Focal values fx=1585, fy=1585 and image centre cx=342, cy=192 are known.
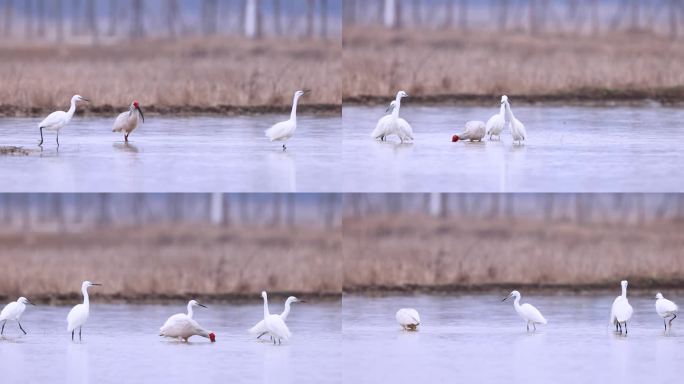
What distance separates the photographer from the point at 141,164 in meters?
10.9

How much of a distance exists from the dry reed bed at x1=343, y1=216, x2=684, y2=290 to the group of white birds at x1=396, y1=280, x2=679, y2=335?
1.56 m

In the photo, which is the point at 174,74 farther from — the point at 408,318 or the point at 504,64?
the point at 408,318

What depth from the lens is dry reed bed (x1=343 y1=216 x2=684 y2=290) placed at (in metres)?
13.5

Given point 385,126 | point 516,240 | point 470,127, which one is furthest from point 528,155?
point 516,240

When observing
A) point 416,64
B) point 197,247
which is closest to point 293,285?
point 197,247

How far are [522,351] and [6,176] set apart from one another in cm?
370

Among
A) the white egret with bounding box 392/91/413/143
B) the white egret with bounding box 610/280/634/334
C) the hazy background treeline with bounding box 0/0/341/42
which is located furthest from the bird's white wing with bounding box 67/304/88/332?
the white egret with bounding box 610/280/634/334

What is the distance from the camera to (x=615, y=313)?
11.3m

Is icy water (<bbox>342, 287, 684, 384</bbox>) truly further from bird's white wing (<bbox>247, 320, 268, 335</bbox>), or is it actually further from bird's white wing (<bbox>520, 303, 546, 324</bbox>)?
bird's white wing (<bbox>247, 320, 268, 335</bbox>)

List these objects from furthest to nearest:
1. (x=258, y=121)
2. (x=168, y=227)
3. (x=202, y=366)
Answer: (x=168, y=227) → (x=258, y=121) → (x=202, y=366)

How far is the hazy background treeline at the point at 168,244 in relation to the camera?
12828 mm

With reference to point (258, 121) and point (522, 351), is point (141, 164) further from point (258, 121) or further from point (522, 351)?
point (522, 351)

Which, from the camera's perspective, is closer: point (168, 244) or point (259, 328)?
point (259, 328)

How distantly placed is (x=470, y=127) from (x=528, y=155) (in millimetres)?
575
